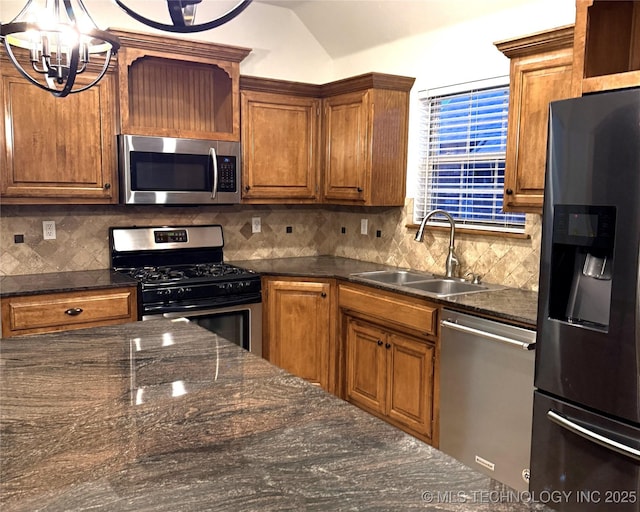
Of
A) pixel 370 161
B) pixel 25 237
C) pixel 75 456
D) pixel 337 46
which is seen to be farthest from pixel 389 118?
pixel 75 456

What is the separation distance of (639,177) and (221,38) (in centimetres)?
312

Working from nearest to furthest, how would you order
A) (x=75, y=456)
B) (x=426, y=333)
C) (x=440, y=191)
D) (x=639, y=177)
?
(x=75, y=456), (x=639, y=177), (x=426, y=333), (x=440, y=191)

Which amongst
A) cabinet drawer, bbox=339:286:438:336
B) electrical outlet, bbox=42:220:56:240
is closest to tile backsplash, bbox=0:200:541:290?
electrical outlet, bbox=42:220:56:240

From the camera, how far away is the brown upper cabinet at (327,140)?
3.85m

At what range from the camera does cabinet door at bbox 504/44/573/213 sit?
2.64 meters

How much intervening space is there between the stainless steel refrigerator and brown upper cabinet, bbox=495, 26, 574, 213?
1.85 feet

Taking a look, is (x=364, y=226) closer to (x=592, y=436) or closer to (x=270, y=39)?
(x=270, y=39)

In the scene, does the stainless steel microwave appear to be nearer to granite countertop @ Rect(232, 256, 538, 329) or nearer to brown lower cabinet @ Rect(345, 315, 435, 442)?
granite countertop @ Rect(232, 256, 538, 329)

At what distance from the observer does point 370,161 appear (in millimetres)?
3842

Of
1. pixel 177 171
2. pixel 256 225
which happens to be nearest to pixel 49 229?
pixel 177 171

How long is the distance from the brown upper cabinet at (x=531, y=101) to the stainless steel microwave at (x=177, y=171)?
1.86 metres

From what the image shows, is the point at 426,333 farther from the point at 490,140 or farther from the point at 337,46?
the point at 337,46

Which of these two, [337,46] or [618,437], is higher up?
[337,46]

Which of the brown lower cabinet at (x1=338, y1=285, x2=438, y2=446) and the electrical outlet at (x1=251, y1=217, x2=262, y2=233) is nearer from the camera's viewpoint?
the brown lower cabinet at (x1=338, y1=285, x2=438, y2=446)
